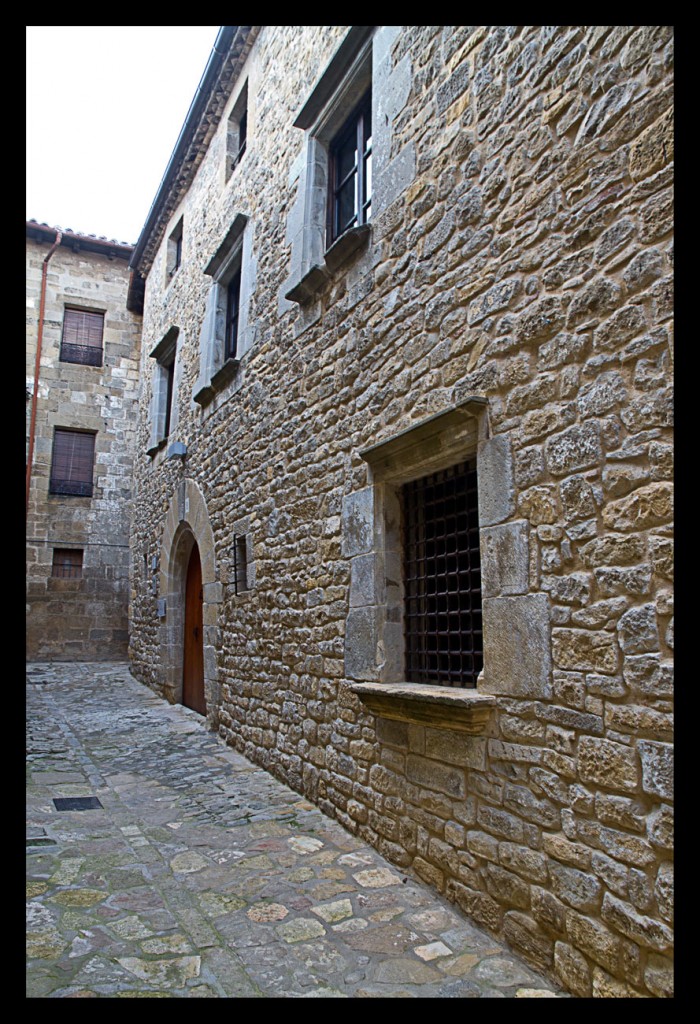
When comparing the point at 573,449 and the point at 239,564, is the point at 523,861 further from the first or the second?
the point at 239,564

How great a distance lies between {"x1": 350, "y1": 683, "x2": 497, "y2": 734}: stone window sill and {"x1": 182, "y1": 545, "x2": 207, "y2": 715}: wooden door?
4.82 m

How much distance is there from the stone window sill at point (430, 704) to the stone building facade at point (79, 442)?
10.8 m

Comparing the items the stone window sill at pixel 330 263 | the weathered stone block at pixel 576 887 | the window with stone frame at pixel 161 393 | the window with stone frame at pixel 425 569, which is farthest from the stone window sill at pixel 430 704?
the window with stone frame at pixel 161 393

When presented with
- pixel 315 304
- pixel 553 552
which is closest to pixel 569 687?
pixel 553 552

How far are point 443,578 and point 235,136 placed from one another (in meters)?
6.90

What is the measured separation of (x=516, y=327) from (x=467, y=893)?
2459mm

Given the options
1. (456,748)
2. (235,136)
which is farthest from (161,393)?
(456,748)

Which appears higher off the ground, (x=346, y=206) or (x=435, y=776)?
(x=346, y=206)

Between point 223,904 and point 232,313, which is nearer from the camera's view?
point 223,904

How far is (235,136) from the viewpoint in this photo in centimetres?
818

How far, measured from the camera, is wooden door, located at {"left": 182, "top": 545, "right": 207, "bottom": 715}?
8.29m

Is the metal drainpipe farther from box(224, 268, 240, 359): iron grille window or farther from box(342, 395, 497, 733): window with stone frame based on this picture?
box(342, 395, 497, 733): window with stone frame

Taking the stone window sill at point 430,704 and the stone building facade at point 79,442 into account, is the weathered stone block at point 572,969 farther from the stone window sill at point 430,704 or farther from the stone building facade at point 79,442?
the stone building facade at point 79,442

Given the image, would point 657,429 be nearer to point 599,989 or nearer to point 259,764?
point 599,989
